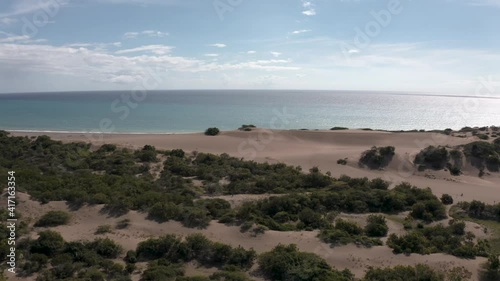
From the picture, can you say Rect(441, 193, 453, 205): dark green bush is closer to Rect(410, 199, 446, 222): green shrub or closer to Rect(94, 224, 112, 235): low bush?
Rect(410, 199, 446, 222): green shrub

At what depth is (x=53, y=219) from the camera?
1691 centimetres

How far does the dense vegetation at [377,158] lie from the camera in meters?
32.9

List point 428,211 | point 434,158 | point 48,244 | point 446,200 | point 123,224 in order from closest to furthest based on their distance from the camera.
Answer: point 48,244, point 123,224, point 428,211, point 446,200, point 434,158

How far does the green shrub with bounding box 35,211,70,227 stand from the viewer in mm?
16794

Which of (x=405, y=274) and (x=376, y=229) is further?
(x=376, y=229)

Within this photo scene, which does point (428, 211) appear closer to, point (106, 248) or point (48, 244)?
point (106, 248)

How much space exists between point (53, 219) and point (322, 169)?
21.7 m

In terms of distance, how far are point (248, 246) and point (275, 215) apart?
3473 millimetres

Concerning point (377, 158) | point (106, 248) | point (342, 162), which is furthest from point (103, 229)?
point (377, 158)

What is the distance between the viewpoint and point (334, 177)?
29.2m

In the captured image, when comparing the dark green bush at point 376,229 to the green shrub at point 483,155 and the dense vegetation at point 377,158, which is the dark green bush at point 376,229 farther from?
the green shrub at point 483,155

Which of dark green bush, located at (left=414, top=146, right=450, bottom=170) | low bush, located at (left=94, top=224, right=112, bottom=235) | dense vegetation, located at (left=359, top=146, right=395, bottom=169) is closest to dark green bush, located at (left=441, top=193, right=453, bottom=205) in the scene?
dark green bush, located at (left=414, top=146, right=450, bottom=170)

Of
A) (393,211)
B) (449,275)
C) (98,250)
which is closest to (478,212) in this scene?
(393,211)

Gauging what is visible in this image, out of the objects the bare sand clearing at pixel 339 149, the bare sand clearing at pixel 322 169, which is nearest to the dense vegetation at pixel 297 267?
the bare sand clearing at pixel 322 169
